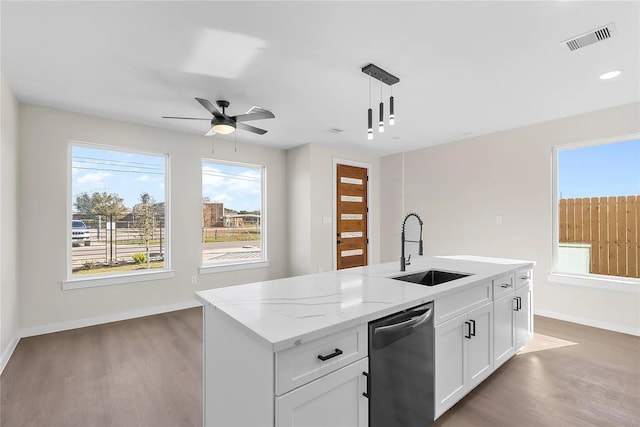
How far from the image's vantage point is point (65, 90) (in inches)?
118

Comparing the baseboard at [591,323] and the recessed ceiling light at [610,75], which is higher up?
the recessed ceiling light at [610,75]

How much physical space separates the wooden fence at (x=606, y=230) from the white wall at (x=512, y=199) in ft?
0.80

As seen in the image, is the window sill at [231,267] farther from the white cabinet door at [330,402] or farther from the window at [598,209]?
the window at [598,209]

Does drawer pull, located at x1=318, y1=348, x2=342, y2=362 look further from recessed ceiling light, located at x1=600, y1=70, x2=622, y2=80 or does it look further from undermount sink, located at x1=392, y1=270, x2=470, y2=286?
recessed ceiling light, located at x1=600, y1=70, x2=622, y2=80

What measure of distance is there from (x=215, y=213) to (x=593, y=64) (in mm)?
4695

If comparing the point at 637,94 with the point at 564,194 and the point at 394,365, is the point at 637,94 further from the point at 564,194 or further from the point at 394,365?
the point at 394,365

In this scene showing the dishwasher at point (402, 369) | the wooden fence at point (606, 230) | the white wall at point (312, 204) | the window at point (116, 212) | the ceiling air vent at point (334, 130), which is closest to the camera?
the dishwasher at point (402, 369)

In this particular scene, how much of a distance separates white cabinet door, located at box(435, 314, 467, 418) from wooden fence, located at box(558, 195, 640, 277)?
300 cm

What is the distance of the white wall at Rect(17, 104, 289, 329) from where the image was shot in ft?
11.0

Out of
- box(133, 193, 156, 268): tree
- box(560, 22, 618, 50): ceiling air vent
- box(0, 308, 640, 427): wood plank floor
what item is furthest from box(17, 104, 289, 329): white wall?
box(560, 22, 618, 50): ceiling air vent

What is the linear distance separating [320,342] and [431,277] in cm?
164

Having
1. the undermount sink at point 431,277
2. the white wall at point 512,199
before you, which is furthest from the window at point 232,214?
the undermount sink at point 431,277

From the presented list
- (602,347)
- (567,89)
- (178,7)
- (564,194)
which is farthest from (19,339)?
(564,194)

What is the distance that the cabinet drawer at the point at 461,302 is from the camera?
69.9 inches
